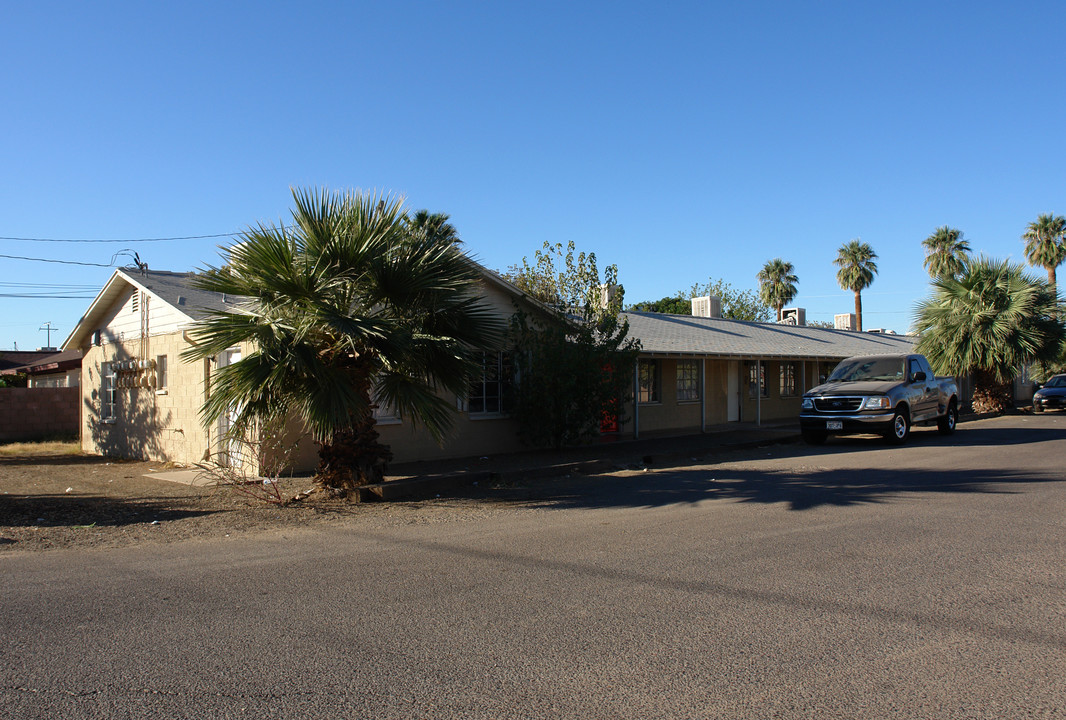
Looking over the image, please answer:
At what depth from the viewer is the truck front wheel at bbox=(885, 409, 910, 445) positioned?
56.3 ft

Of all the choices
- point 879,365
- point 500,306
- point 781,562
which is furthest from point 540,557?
point 879,365

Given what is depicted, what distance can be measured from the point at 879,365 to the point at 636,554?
45.9ft

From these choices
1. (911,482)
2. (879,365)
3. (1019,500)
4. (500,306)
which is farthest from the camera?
(879,365)

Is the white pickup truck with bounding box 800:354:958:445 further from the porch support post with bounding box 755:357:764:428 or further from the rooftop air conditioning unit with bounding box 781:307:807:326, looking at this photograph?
the rooftop air conditioning unit with bounding box 781:307:807:326

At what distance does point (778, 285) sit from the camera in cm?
5741

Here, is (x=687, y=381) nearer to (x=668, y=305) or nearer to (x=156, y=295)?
(x=156, y=295)

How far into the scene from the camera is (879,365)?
61.4ft

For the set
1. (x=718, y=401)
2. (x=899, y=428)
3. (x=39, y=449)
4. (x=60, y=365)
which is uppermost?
(x=60, y=365)

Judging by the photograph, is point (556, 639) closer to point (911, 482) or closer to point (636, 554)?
point (636, 554)

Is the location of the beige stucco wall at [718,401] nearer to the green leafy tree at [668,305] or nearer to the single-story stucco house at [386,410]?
the single-story stucco house at [386,410]

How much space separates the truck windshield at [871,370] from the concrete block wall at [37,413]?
2162 cm

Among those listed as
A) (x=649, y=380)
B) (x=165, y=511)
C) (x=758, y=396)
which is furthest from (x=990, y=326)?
(x=165, y=511)

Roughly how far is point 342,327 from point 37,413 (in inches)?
726

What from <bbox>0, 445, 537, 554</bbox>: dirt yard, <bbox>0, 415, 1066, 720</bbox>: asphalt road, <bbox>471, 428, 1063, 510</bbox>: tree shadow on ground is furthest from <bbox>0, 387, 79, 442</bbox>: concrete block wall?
<bbox>0, 415, 1066, 720</bbox>: asphalt road
